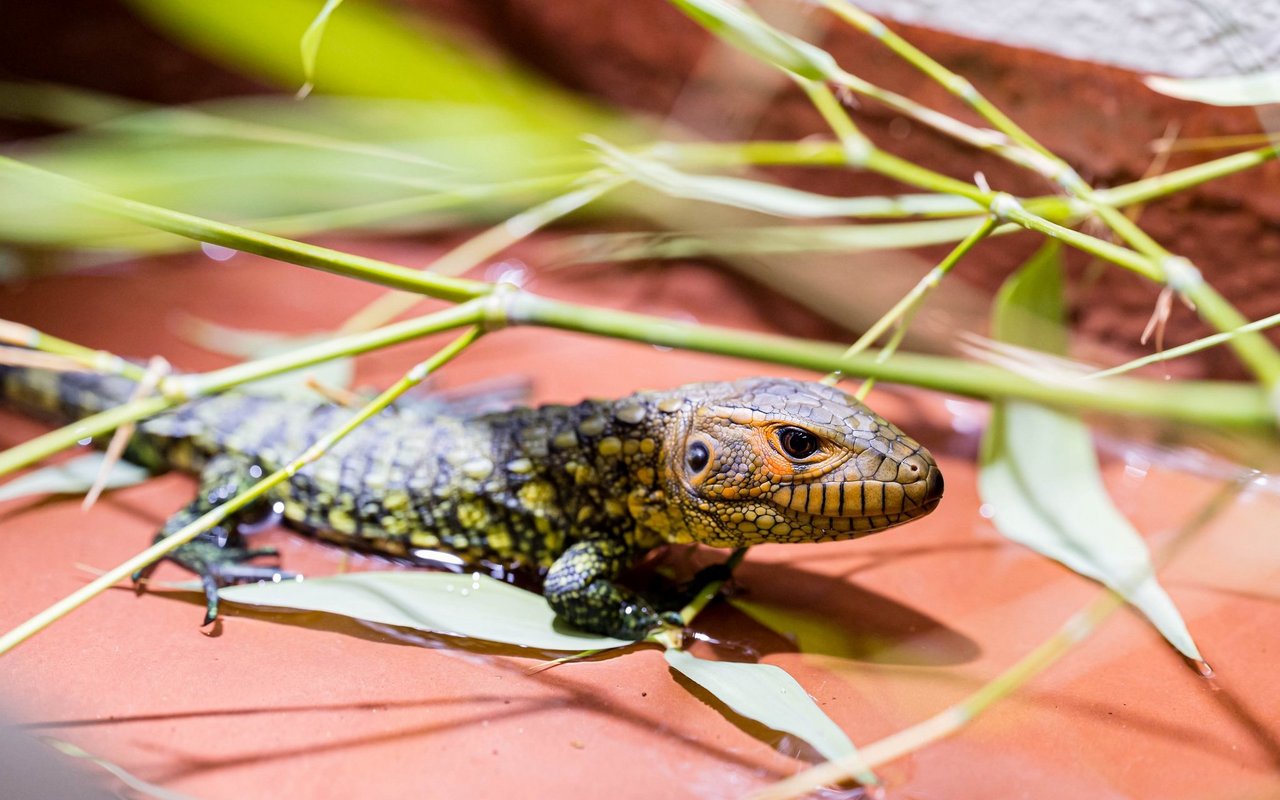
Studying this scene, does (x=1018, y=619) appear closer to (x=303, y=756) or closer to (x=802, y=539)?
(x=802, y=539)

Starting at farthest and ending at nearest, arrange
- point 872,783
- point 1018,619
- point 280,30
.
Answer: point 280,30, point 1018,619, point 872,783

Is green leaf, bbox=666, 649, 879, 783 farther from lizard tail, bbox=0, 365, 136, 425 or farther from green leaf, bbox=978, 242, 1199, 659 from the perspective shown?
lizard tail, bbox=0, 365, 136, 425

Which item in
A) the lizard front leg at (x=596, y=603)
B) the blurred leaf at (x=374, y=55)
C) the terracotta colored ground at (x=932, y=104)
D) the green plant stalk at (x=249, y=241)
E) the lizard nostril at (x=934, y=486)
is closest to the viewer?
Answer: the green plant stalk at (x=249, y=241)

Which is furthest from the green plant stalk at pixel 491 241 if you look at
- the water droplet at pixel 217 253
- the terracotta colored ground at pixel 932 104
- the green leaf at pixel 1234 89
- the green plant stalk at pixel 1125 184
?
the green leaf at pixel 1234 89

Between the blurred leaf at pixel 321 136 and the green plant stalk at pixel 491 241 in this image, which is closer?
the green plant stalk at pixel 491 241

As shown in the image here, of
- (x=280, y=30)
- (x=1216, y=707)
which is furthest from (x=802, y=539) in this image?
(x=280, y=30)

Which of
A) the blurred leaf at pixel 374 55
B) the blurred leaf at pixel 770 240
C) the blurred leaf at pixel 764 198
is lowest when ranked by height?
the blurred leaf at pixel 764 198

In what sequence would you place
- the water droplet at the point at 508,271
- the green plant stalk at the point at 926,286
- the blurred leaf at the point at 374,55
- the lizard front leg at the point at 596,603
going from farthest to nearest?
the water droplet at the point at 508,271
the blurred leaf at the point at 374,55
the lizard front leg at the point at 596,603
the green plant stalk at the point at 926,286

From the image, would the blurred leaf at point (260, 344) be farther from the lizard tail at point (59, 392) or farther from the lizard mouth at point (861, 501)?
→ the lizard mouth at point (861, 501)
